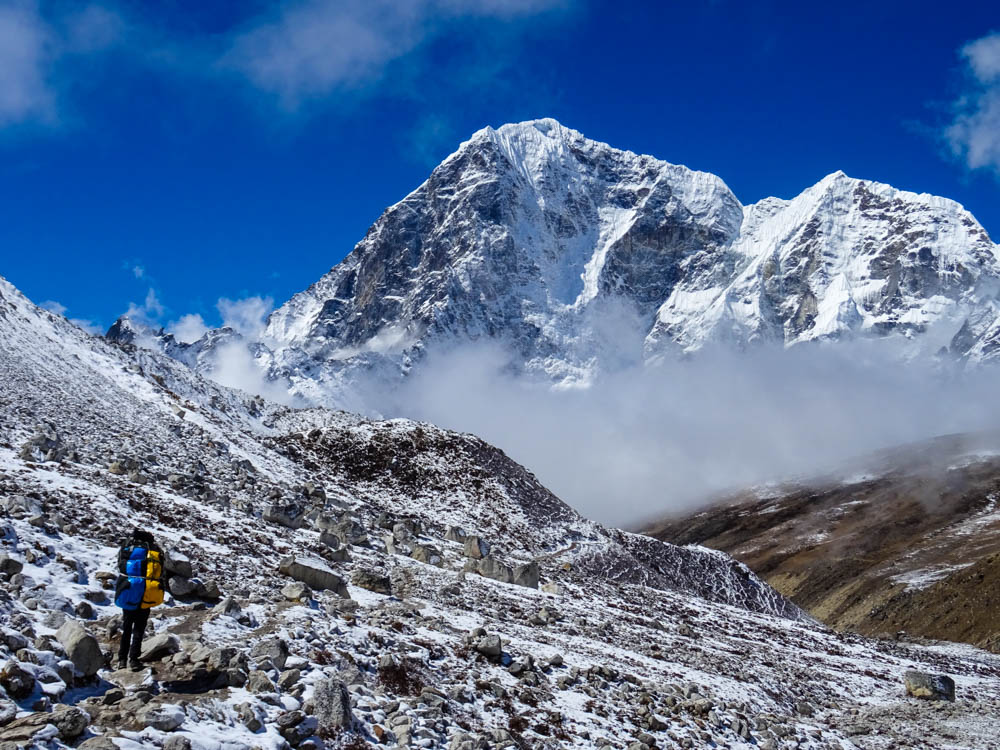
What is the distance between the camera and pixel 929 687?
32.8 meters

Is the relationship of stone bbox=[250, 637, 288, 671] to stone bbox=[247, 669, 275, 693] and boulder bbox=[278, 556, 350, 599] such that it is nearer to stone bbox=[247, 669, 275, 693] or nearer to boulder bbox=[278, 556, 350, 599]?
stone bbox=[247, 669, 275, 693]

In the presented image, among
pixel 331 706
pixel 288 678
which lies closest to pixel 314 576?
pixel 288 678

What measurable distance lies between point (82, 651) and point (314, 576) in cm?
1023

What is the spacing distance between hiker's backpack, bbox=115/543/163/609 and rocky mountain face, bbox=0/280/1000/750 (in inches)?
32.2

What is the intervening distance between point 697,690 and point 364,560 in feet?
45.2

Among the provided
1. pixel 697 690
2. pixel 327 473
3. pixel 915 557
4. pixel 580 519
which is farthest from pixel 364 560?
pixel 915 557

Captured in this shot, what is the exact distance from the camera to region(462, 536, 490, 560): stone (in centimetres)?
4125

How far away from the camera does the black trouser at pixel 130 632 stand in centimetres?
1352

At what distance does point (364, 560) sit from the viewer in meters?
30.8

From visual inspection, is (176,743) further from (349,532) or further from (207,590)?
(349,532)

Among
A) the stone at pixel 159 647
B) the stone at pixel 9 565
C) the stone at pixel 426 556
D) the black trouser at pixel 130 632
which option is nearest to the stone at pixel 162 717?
the black trouser at pixel 130 632

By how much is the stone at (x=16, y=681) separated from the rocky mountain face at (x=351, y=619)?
3cm

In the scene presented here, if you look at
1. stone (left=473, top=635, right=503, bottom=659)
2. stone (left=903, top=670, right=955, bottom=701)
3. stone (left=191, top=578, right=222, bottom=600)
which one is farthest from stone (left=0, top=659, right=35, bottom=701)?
stone (left=903, top=670, right=955, bottom=701)

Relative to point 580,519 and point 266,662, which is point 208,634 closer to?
point 266,662
